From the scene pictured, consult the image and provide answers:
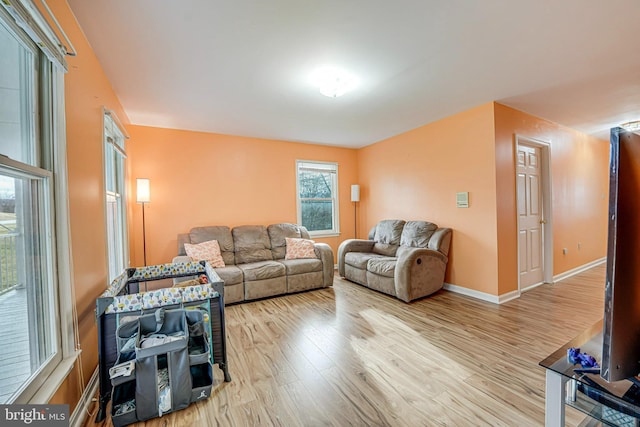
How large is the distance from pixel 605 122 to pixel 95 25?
6404 millimetres

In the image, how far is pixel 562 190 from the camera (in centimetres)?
412

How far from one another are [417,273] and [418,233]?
0.74m

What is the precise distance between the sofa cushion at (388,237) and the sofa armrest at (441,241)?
62 centimetres

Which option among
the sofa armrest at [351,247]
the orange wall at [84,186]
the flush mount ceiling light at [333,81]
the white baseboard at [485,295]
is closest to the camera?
the orange wall at [84,186]

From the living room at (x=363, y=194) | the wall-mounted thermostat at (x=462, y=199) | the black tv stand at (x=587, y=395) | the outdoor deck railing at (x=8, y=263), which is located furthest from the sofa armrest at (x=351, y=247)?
the outdoor deck railing at (x=8, y=263)

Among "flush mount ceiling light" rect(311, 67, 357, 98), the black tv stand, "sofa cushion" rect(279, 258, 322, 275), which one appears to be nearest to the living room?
"sofa cushion" rect(279, 258, 322, 275)

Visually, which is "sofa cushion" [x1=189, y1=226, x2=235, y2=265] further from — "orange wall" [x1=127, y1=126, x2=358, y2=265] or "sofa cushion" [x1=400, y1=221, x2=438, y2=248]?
"sofa cushion" [x1=400, y1=221, x2=438, y2=248]

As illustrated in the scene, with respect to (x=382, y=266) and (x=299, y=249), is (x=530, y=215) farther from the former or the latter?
(x=299, y=249)

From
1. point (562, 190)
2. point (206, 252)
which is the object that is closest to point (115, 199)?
point (206, 252)

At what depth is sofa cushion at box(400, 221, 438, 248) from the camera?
3.75 metres

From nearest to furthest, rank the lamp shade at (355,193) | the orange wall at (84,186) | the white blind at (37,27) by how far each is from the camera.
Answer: the white blind at (37,27)
the orange wall at (84,186)
the lamp shade at (355,193)

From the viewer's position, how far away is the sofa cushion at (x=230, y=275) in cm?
331

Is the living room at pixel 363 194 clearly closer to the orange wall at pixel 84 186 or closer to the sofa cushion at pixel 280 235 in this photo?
the orange wall at pixel 84 186

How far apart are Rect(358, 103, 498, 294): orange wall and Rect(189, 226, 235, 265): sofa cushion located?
281 cm
